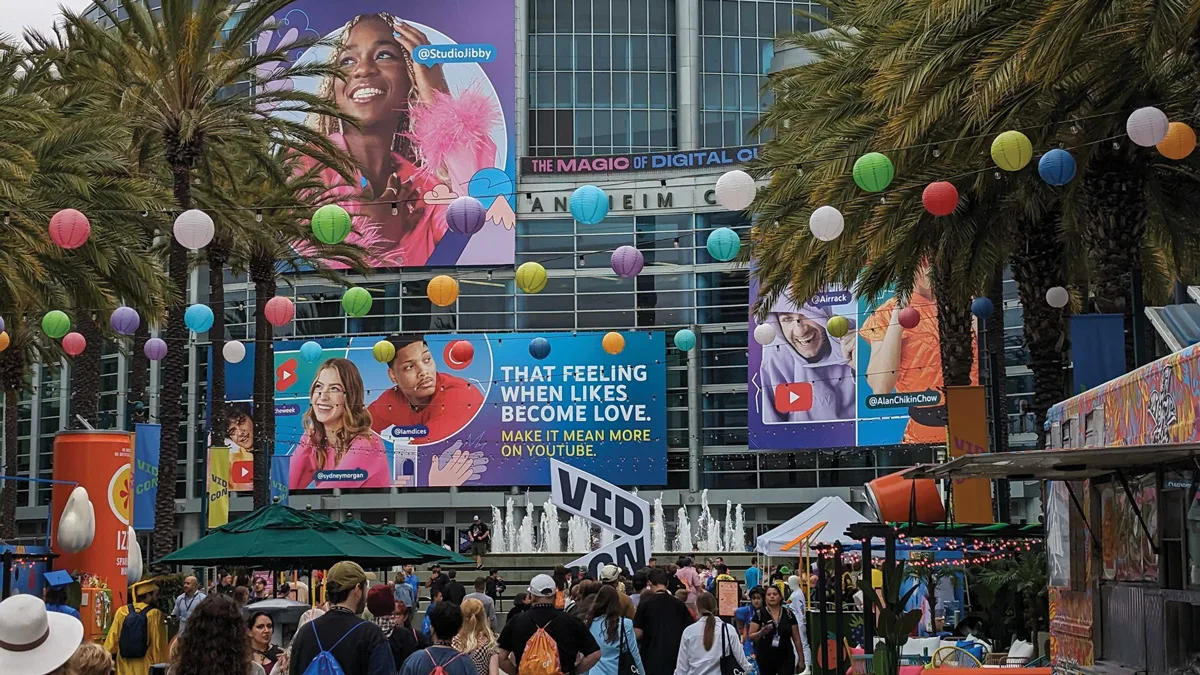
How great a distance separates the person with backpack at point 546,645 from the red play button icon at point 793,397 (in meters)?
42.3

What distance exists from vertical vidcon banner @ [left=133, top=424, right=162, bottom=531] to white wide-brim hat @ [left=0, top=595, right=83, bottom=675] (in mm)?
21453

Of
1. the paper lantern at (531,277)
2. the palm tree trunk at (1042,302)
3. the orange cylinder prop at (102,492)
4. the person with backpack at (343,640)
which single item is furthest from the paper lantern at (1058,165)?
the orange cylinder prop at (102,492)

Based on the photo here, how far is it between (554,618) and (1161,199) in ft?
45.4

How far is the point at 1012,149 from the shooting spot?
637 inches

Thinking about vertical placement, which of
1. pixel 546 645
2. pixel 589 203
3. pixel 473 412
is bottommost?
pixel 546 645

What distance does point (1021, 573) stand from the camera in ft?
66.2

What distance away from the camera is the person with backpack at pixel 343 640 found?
7.80 m

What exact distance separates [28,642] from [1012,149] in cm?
1309

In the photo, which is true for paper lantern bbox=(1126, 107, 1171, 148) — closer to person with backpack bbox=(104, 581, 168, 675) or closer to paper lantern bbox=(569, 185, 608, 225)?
paper lantern bbox=(569, 185, 608, 225)

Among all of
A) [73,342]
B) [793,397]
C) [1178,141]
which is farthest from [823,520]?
[793,397]

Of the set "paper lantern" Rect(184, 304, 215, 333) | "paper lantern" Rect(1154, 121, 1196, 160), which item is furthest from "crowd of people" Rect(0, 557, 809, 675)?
Result: "paper lantern" Rect(184, 304, 215, 333)

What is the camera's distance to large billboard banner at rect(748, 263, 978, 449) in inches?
1999

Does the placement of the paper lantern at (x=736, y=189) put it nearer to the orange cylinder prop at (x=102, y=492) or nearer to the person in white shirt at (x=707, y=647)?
the person in white shirt at (x=707, y=647)

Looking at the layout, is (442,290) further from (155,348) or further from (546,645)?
(546,645)
